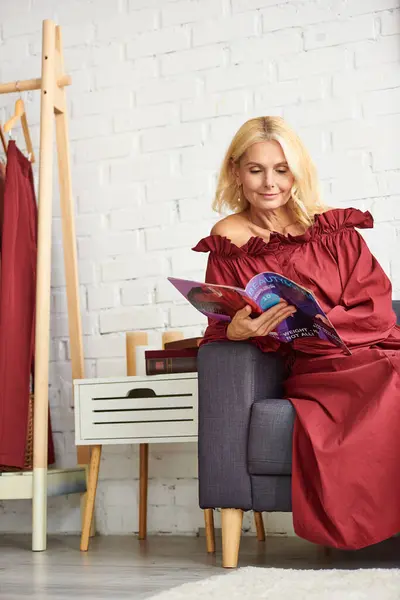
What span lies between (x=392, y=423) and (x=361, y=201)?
1286 millimetres

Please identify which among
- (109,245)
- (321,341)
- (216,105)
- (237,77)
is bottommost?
(321,341)

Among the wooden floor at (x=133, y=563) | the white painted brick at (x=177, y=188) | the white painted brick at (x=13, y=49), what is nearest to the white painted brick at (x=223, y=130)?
the white painted brick at (x=177, y=188)

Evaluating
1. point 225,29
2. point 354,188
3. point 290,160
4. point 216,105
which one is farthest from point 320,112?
point 290,160

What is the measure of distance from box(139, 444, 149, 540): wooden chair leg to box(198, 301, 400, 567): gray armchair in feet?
3.15

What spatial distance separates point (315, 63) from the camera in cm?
335

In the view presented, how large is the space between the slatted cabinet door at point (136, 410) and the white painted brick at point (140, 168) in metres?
0.93

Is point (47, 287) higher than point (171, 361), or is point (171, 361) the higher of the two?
point (47, 287)

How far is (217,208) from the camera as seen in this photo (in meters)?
2.92

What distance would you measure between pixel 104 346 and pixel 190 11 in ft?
4.57

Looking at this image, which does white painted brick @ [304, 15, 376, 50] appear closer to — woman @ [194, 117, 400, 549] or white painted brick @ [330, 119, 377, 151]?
white painted brick @ [330, 119, 377, 151]

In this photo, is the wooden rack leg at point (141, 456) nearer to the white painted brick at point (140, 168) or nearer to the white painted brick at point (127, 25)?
the white painted brick at point (140, 168)

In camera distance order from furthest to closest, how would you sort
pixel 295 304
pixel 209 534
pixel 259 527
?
pixel 259 527, pixel 209 534, pixel 295 304

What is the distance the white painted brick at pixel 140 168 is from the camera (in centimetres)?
356

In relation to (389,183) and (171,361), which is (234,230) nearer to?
(171,361)
